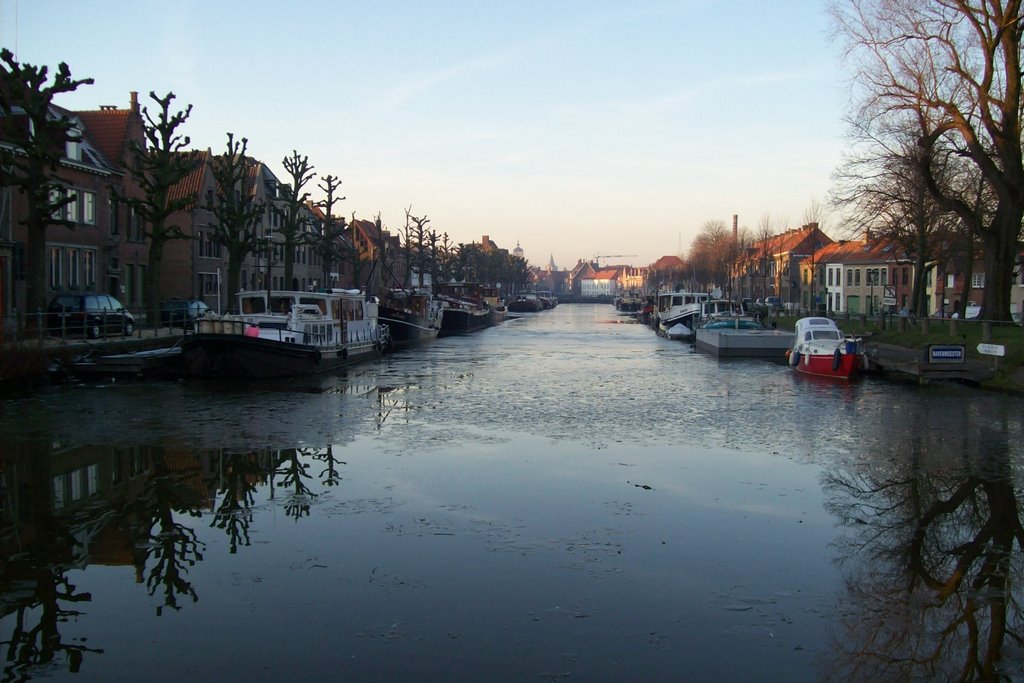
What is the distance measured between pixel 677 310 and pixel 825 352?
3567 centimetres

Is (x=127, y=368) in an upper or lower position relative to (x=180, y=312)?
lower

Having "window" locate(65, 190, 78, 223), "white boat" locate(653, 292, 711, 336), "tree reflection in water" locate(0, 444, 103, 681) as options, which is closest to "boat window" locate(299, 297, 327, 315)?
"window" locate(65, 190, 78, 223)

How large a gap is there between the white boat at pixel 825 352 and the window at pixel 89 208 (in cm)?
3140

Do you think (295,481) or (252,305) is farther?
(252,305)

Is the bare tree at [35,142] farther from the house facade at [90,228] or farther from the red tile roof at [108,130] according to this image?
the red tile roof at [108,130]

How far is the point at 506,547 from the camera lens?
945 cm

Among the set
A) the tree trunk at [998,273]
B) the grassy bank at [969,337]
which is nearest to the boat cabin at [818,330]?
the grassy bank at [969,337]

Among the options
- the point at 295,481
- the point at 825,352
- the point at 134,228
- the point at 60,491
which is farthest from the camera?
the point at 134,228

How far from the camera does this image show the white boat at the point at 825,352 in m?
29.8

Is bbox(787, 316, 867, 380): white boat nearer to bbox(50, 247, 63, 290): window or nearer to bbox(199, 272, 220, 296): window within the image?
bbox(50, 247, 63, 290): window

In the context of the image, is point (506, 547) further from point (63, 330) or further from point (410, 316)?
point (410, 316)

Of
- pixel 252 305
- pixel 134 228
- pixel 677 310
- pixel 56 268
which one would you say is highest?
pixel 134 228

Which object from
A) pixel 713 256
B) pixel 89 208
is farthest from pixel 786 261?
pixel 89 208

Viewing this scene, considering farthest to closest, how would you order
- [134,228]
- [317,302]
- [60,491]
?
[134,228], [317,302], [60,491]
